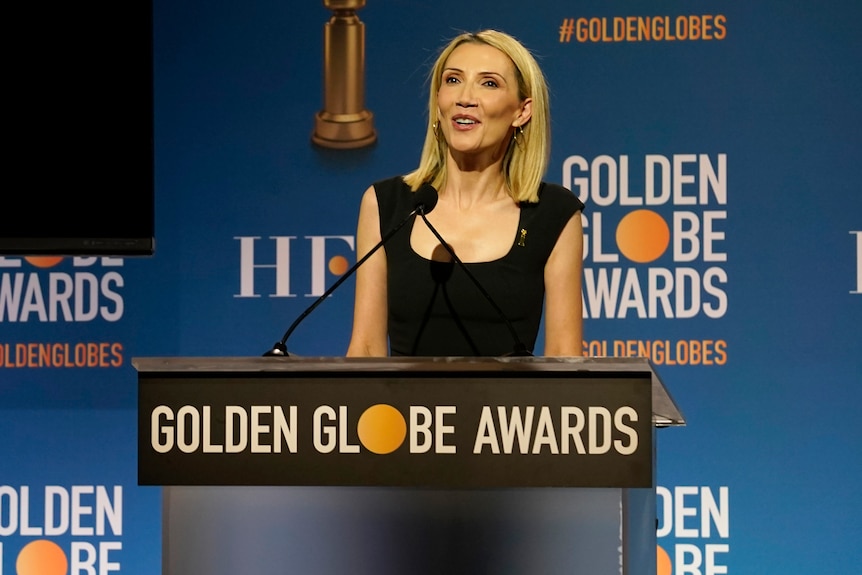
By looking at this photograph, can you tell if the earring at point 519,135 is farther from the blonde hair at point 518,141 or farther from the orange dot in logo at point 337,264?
the orange dot in logo at point 337,264

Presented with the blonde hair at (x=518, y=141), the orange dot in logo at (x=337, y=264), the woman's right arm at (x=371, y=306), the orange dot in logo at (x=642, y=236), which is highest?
the blonde hair at (x=518, y=141)

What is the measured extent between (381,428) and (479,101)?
1177mm

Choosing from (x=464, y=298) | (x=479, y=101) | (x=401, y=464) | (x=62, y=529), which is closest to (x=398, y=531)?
(x=401, y=464)

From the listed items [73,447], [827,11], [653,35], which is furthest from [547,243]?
[73,447]

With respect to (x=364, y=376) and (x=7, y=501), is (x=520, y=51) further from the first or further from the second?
(x=7, y=501)

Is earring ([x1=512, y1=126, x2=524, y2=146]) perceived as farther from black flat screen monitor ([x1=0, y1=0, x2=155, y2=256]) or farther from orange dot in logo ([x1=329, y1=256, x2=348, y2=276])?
black flat screen monitor ([x1=0, y1=0, x2=155, y2=256])

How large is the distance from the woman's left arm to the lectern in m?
0.99

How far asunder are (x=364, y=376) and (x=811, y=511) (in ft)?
7.71

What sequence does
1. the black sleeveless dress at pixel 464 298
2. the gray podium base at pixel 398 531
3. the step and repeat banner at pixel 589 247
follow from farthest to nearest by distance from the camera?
the step and repeat banner at pixel 589 247, the black sleeveless dress at pixel 464 298, the gray podium base at pixel 398 531

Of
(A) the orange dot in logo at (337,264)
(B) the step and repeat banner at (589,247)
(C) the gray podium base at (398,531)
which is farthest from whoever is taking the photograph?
(A) the orange dot in logo at (337,264)

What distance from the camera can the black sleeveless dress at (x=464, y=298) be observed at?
2535mm

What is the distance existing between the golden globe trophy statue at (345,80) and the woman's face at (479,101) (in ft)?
A: 3.73

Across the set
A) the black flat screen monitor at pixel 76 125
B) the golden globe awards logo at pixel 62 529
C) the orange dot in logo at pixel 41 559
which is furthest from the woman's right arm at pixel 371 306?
the orange dot in logo at pixel 41 559

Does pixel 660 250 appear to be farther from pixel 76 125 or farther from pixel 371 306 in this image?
pixel 76 125
